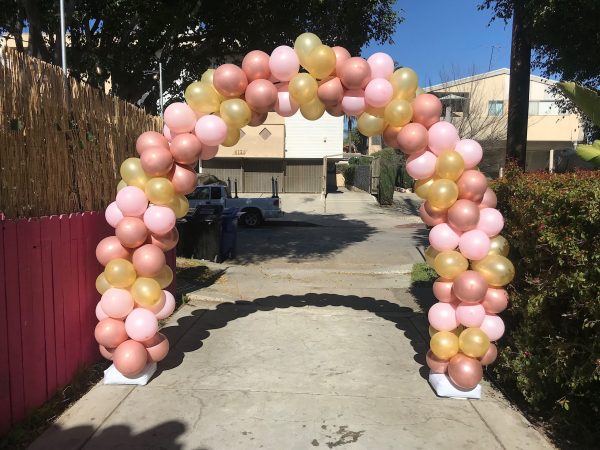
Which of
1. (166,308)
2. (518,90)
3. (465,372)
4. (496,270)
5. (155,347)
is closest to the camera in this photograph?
(465,372)

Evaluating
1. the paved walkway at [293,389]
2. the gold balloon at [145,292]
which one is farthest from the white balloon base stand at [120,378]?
the gold balloon at [145,292]

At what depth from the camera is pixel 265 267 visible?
35.8 feet

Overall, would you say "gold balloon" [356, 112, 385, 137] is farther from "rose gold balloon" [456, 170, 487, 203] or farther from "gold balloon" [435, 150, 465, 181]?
"rose gold balloon" [456, 170, 487, 203]

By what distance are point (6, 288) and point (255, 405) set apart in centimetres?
210

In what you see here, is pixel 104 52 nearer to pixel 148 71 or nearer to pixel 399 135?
pixel 148 71

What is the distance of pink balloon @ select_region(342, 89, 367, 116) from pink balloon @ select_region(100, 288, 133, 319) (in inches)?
104

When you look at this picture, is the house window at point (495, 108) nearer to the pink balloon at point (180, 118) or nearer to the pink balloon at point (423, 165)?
the pink balloon at point (423, 165)

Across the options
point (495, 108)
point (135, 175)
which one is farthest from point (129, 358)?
point (495, 108)

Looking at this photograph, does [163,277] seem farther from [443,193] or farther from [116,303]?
[443,193]

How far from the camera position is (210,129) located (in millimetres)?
4551

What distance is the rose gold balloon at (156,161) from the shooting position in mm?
4434

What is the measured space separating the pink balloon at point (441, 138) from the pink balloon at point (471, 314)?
4.66ft

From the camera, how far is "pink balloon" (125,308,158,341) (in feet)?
Result: 14.7

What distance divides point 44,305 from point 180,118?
1.94m
